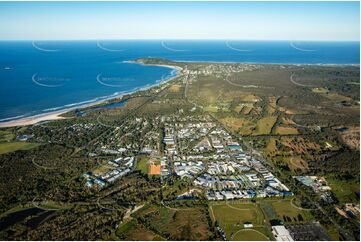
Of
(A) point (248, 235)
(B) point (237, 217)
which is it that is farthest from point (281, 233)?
(B) point (237, 217)

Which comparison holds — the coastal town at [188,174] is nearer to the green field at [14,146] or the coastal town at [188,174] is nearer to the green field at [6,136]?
the green field at [6,136]

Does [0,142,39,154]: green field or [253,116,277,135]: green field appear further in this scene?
[253,116,277,135]: green field

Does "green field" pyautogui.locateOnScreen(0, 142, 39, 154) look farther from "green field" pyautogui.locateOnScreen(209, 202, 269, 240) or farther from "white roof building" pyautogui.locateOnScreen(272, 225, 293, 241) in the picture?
"white roof building" pyautogui.locateOnScreen(272, 225, 293, 241)

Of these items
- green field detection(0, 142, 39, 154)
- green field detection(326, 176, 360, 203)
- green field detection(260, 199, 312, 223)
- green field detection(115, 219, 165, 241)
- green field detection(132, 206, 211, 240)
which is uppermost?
green field detection(326, 176, 360, 203)

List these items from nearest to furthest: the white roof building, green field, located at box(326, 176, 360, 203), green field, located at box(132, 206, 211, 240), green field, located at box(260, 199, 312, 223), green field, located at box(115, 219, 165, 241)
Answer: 1. the white roof building
2. green field, located at box(115, 219, 165, 241)
3. green field, located at box(132, 206, 211, 240)
4. green field, located at box(260, 199, 312, 223)
5. green field, located at box(326, 176, 360, 203)

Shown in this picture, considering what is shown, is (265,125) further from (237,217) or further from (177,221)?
(177,221)

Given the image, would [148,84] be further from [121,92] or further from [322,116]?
[322,116]

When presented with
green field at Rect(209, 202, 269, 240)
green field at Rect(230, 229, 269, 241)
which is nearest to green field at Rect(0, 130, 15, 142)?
green field at Rect(209, 202, 269, 240)

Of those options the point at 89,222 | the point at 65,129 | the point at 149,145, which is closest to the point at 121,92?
the point at 65,129
